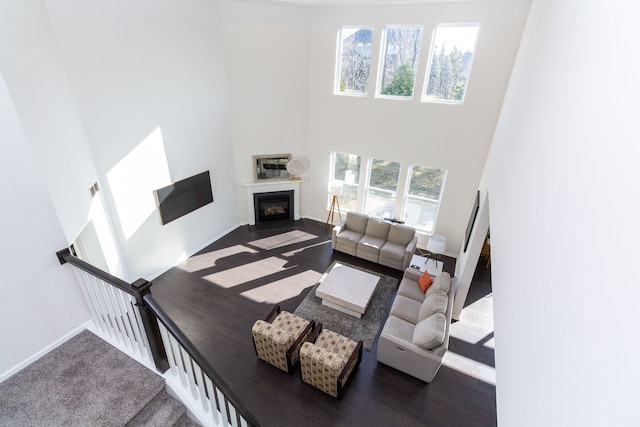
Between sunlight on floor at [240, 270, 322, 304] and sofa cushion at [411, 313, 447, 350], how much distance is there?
2460mm

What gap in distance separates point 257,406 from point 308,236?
4414 mm

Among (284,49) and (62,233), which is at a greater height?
(284,49)

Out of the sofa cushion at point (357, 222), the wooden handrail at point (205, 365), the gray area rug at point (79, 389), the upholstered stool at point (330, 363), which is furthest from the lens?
the sofa cushion at point (357, 222)

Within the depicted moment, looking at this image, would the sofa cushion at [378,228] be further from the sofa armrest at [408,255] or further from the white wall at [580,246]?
the white wall at [580,246]

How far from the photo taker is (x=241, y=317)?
5.51 m

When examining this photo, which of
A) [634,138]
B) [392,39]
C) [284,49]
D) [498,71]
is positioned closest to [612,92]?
[634,138]

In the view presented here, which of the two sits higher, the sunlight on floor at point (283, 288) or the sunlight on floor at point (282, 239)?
the sunlight on floor at point (282, 239)

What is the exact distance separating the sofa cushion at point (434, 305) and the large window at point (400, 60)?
412 cm

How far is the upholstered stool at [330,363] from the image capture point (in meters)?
4.05

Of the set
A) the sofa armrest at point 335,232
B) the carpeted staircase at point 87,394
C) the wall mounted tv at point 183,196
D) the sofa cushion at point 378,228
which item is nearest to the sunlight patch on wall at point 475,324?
the sofa cushion at point 378,228

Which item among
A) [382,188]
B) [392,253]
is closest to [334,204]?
[382,188]

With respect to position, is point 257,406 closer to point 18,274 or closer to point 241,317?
point 241,317

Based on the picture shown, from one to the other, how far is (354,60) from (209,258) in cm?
551

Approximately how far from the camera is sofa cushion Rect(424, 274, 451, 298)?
529 centimetres
